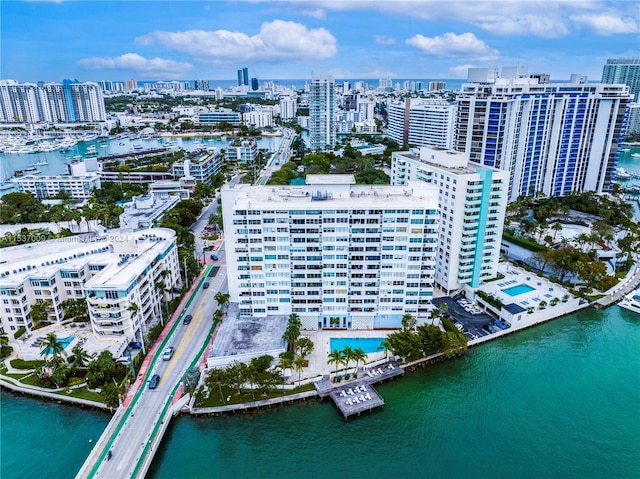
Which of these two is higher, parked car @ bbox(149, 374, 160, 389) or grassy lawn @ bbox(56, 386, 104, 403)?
parked car @ bbox(149, 374, 160, 389)

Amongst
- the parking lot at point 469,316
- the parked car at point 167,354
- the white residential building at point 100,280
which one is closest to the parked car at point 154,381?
the parked car at point 167,354

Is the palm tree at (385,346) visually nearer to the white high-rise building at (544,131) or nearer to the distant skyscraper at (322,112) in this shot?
the white high-rise building at (544,131)

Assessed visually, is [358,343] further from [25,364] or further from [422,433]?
[25,364]

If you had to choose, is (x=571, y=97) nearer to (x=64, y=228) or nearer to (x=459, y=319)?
(x=459, y=319)

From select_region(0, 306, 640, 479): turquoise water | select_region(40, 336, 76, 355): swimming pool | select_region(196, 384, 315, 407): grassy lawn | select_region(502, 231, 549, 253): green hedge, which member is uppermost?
select_region(502, 231, 549, 253): green hedge

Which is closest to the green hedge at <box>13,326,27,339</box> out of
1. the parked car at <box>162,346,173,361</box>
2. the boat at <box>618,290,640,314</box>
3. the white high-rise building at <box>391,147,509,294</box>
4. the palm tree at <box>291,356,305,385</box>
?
the parked car at <box>162,346,173,361</box>

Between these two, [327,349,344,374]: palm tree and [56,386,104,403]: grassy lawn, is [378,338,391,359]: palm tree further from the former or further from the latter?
[56,386,104,403]: grassy lawn

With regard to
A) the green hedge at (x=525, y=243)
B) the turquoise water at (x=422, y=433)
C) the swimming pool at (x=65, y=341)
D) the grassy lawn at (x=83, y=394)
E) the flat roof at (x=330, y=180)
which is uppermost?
the flat roof at (x=330, y=180)

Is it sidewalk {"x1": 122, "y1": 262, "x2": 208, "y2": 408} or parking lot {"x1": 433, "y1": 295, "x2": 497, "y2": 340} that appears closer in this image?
sidewalk {"x1": 122, "y1": 262, "x2": 208, "y2": 408}
